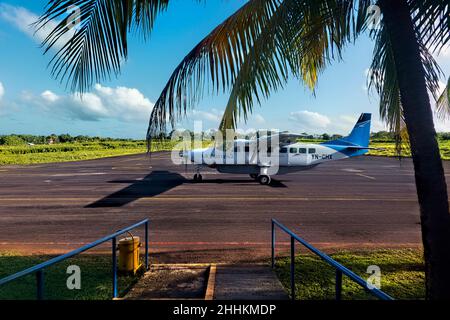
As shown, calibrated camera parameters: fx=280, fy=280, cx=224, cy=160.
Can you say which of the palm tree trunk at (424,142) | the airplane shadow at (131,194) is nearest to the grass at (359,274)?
the palm tree trunk at (424,142)

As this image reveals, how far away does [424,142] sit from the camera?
258cm

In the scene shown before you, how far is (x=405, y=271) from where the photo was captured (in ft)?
16.9

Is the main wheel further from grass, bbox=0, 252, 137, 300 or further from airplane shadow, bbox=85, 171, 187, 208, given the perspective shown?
grass, bbox=0, 252, 137, 300

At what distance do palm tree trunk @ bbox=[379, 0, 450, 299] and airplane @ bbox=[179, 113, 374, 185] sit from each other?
13388 millimetres

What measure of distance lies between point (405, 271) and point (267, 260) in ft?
8.24

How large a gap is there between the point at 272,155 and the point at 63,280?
1435 centimetres

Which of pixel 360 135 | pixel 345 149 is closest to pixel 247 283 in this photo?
pixel 345 149

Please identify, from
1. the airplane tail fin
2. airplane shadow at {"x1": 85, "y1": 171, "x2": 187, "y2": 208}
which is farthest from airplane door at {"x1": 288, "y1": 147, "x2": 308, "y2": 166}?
airplane shadow at {"x1": 85, "y1": 171, "x2": 187, "y2": 208}

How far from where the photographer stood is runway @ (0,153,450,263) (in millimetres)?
6695

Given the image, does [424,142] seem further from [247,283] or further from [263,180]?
[263,180]

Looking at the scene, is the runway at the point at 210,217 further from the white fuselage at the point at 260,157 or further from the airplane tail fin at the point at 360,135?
the airplane tail fin at the point at 360,135
